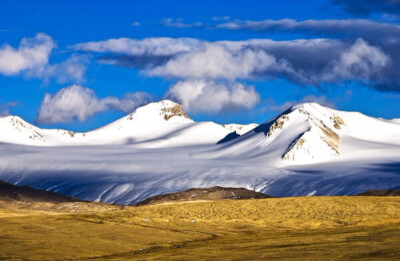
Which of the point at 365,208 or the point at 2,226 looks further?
the point at 365,208

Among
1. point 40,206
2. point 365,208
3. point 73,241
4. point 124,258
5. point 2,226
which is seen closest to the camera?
point 124,258

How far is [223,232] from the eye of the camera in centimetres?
9231

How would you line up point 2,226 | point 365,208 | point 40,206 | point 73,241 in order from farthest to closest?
1. point 40,206
2. point 365,208
3. point 2,226
4. point 73,241

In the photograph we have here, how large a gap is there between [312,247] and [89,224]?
3738cm

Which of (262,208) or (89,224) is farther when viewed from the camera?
(262,208)

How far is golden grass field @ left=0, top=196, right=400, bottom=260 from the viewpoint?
6581cm

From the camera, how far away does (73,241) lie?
80.3 m

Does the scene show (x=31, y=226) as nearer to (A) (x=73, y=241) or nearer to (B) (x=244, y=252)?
(A) (x=73, y=241)

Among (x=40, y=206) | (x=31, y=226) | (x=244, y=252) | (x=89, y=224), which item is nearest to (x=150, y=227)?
(x=89, y=224)

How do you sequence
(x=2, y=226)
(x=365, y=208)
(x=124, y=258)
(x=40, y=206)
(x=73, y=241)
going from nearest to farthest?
(x=124, y=258) → (x=73, y=241) → (x=2, y=226) → (x=365, y=208) → (x=40, y=206)

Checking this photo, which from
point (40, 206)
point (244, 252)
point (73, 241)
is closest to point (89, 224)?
point (73, 241)

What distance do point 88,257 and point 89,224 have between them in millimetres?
24993

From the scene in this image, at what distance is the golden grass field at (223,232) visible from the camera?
6581cm

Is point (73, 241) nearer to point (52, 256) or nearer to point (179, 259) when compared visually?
point (52, 256)
